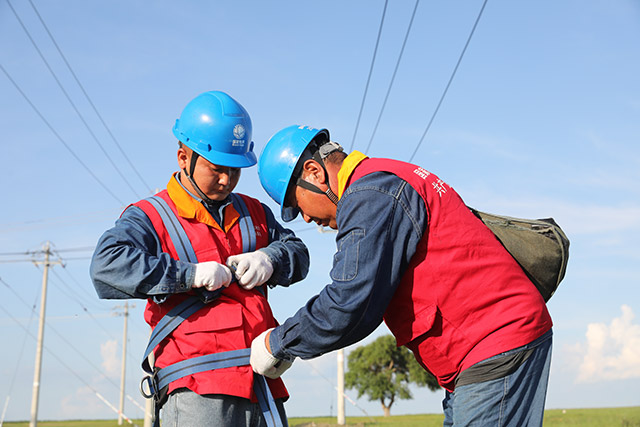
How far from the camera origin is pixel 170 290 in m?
3.60

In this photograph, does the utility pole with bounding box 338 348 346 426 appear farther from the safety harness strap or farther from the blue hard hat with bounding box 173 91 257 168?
the blue hard hat with bounding box 173 91 257 168

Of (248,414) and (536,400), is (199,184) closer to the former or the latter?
(248,414)

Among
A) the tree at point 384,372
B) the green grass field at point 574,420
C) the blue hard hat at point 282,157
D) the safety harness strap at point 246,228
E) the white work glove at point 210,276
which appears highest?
the tree at point 384,372

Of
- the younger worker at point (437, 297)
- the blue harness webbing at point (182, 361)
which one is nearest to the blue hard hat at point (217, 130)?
the blue harness webbing at point (182, 361)

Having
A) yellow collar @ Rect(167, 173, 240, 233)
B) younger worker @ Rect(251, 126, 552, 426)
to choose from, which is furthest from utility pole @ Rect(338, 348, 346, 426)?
younger worker @ Rect(251, 126, 552, 426)

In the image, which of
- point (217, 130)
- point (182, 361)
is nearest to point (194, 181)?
point (217, 130)

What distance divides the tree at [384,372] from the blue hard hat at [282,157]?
51.6 m

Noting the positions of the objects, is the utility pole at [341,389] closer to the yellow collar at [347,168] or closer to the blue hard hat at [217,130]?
the blue hard hat at [217,130]

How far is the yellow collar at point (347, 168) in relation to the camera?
3414 mm

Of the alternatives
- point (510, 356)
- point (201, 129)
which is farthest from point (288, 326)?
point (201, 129)

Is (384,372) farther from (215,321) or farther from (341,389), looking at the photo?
(215,321)

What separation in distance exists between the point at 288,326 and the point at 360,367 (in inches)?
2094

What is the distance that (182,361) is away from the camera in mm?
3654

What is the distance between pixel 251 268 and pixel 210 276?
28 centimetres
